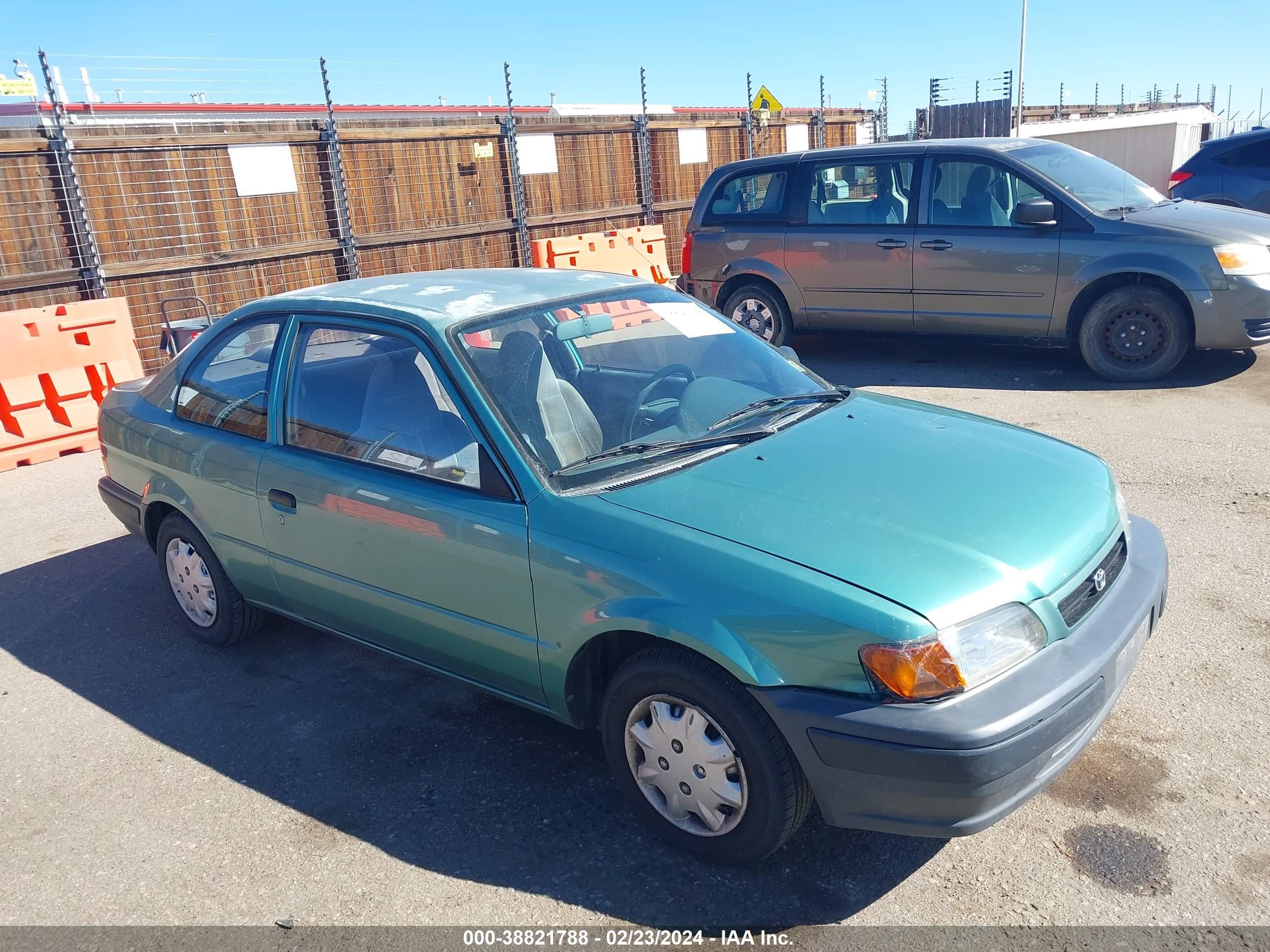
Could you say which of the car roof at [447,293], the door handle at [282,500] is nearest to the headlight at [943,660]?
the car roof at [447,293]

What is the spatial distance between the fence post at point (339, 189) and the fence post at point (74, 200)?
8.98ft

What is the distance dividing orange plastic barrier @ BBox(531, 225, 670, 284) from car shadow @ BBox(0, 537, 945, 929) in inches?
321

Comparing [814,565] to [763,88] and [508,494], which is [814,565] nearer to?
[508,494]

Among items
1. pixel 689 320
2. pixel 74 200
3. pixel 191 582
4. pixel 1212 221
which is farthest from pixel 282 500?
pixel 74 200

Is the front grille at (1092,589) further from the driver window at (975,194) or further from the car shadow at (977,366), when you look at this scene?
the driver window at (975,194)

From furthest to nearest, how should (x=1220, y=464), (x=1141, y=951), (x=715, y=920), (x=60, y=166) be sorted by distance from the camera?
1. (x=60, y=166)
2. (x=1220, y=464)
3. (x=715, y=920)
4. (x=1141, y=951)

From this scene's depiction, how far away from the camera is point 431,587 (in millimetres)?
3396

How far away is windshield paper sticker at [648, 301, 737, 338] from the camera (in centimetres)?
413

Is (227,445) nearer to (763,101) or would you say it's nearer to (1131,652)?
(1131,652)

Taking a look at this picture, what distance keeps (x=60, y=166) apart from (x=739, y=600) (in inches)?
366

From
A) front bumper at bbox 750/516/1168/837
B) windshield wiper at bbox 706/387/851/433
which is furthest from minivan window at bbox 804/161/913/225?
front bumper at bbox 750/516/1168/837

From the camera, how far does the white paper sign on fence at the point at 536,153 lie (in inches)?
533

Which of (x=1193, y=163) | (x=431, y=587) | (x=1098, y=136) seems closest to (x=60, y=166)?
(x=431, y=587)

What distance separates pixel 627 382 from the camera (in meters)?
3.77
